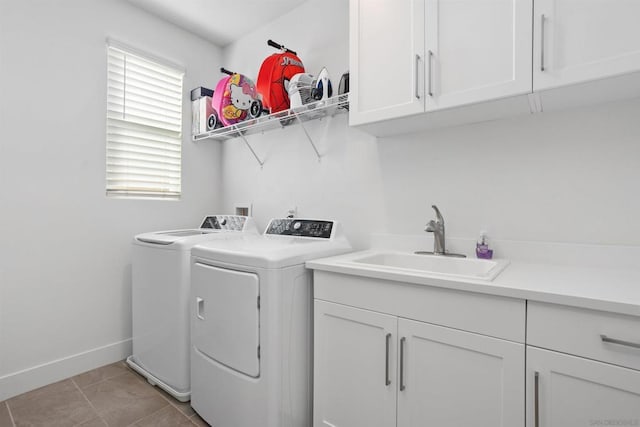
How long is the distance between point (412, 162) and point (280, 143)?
1.12 meters

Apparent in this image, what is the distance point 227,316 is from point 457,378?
1.04m

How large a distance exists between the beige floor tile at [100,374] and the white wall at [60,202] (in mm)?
61

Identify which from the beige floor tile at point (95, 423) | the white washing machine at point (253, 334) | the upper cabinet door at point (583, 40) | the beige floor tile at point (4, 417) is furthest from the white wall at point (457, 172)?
the beige floor tile at point (4, 417)

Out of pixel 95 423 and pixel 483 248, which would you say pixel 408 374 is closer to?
pixel 483 248

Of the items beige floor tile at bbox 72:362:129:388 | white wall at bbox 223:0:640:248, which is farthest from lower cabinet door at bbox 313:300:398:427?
beige floor tile at bbox 72:362:129:388

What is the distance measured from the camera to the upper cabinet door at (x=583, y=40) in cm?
98

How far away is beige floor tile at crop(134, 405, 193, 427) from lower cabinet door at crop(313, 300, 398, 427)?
78 cm

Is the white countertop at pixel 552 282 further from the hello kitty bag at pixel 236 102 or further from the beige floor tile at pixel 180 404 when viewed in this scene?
the hello kitty bag at pixel 236 102

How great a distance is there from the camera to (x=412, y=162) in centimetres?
181

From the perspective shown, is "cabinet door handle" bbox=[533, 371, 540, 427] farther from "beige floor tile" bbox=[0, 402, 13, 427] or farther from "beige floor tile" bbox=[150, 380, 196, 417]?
"beige floor tile" bbox=[0, 402, 13, 427]

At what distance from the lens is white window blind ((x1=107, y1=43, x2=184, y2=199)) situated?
2309 millimetres

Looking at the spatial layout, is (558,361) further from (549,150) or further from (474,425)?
(549,150)

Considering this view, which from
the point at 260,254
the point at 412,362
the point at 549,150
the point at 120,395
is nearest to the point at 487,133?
the point at 549,150

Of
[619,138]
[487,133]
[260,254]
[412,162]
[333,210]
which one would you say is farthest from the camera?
[333,210]
